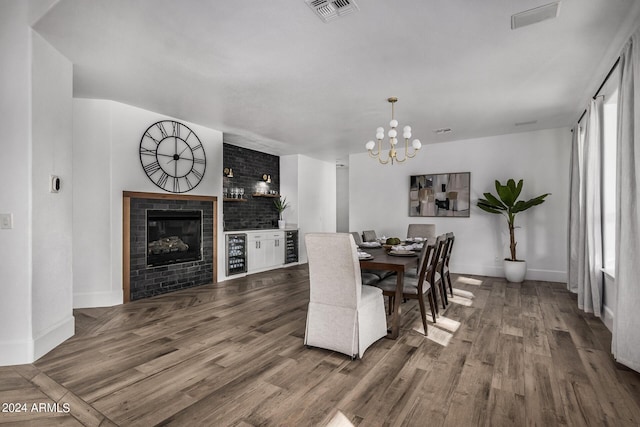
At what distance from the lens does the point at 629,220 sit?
2.34 m

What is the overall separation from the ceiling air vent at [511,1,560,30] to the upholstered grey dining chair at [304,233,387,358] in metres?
2.04

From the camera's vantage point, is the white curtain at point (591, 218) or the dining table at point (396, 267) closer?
the dining table at point (396, 267)

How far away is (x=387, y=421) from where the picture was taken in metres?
1.79

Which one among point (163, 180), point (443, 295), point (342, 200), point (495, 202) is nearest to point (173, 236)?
point (163, 180)

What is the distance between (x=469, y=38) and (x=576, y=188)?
3234 millimetres

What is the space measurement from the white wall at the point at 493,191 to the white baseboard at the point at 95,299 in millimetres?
5017

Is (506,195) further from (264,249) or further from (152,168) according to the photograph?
(152,168)

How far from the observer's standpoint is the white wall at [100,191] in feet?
13.3

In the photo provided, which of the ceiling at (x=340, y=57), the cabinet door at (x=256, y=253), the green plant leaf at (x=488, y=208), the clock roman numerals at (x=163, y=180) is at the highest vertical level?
the ceiling at (x=340, y=57)

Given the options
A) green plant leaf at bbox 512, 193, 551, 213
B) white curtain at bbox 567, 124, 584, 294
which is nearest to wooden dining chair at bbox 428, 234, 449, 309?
white curtain at bbox 567, 124, 584, 294

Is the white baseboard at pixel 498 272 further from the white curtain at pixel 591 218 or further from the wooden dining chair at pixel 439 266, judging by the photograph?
the wooden dining chair at pixel 439 266

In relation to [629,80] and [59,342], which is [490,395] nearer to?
[629,80]

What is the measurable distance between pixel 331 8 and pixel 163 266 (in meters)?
4.12

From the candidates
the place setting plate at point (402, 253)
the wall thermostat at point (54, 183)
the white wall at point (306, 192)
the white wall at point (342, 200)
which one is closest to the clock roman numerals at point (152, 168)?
the wall thermostat at point (54, 183)
